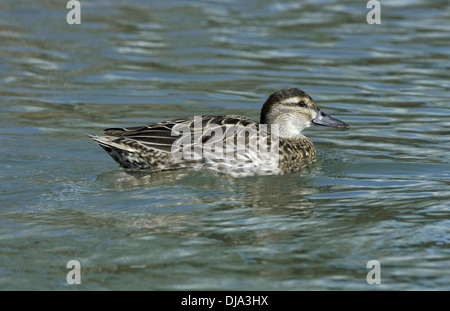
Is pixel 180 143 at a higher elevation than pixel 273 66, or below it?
below

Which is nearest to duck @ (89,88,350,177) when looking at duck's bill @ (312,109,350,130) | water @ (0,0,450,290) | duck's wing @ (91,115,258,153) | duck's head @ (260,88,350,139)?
duck's wing @ (91,115,258,153)

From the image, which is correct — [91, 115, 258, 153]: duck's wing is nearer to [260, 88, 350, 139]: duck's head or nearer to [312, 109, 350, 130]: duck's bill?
[260, 88, 350, 139]: duck's head

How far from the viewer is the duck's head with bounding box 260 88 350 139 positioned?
1012 cm

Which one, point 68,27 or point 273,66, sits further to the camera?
point 68,27

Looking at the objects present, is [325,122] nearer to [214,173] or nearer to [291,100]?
[291,100]

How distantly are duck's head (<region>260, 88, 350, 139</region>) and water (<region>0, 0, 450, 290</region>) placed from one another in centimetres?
44

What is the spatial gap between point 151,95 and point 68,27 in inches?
173

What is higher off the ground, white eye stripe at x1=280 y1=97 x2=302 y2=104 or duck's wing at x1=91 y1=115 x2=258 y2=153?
white eye stripe at x1=280 y1=97 x2=302 y2=104

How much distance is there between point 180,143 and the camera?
9328 millimetres

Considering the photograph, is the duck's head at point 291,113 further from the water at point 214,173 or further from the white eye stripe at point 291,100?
the water at point 214,173

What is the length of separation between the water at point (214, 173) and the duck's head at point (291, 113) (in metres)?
0.44
